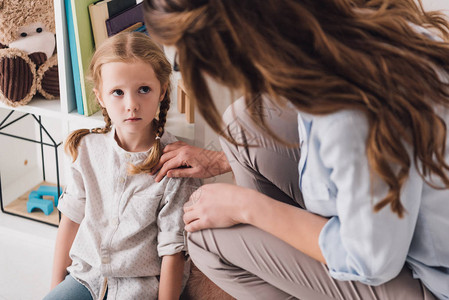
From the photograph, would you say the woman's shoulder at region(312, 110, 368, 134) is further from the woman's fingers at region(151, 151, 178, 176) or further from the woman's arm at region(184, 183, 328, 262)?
the woman's fingers at region(151, 151, 178, 176)

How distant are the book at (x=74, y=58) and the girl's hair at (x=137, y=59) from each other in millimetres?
90

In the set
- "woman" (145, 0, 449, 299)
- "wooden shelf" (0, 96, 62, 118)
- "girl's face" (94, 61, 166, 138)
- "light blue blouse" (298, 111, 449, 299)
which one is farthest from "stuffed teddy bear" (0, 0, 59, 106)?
"light blue blouse" (298, 111, 449, 299)

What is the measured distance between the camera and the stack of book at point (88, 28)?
1.21 meters

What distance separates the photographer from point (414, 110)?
2.23ft

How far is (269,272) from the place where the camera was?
948 mm

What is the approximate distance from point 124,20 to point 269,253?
2.32 ft

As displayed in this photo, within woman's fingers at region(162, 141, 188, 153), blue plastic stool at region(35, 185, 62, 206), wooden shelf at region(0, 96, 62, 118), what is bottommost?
blue plastic stool at region(35, 185, 62, 206)

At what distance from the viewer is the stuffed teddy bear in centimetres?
132

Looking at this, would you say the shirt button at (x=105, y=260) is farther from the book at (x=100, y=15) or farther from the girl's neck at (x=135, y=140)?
the book at (x=100, y=15)

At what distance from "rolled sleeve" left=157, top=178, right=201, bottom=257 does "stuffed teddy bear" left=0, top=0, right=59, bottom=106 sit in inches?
19.0

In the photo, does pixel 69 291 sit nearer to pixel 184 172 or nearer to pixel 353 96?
pixel 184 172

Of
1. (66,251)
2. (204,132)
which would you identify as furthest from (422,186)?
(66,251)

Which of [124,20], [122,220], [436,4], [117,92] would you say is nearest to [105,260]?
[122,220]

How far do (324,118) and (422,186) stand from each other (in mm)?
176
